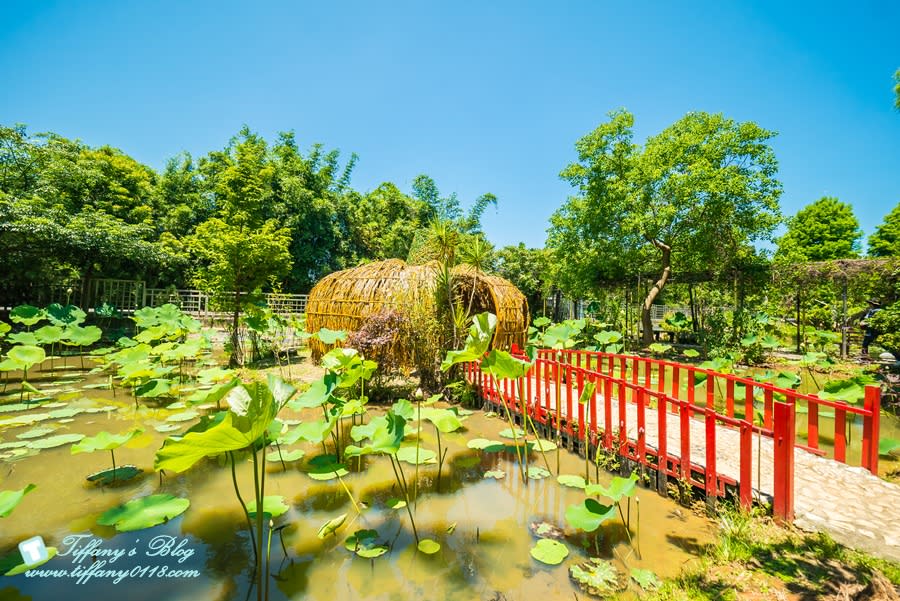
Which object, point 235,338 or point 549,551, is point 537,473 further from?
point 235,338

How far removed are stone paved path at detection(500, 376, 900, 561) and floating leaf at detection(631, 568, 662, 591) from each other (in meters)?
1.24

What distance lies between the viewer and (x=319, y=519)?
11.0ft

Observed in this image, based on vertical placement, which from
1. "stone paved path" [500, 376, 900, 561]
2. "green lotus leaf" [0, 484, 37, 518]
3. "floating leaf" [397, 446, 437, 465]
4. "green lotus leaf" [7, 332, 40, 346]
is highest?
"green lotus leaf" [7, 332, 40, 346]

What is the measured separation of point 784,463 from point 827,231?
29609 millimetres

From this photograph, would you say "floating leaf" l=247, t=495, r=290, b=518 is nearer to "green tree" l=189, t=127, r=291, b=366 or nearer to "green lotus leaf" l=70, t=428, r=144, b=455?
"green lotus leaf" l=70, t=428, r=144, b=455

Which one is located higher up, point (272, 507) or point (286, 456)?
point (272, 507)

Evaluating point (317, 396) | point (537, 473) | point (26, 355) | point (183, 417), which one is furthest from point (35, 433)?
point (537, 473)

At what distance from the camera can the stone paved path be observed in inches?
105

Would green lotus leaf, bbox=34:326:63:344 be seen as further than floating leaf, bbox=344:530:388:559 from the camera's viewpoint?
Yes

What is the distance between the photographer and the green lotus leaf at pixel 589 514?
8.02ft

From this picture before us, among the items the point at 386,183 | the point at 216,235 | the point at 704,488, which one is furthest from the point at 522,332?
the point at 386,183

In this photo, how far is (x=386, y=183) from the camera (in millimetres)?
29906

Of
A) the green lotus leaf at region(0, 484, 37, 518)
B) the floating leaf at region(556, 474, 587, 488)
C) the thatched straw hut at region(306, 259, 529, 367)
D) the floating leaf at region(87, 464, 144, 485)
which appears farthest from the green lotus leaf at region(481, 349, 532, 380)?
the floating leaf at region(87, 464, 144, 485)

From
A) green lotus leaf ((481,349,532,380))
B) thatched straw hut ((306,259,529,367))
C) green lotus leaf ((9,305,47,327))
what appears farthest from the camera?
green lotus leaf ((9,305,47,327))
